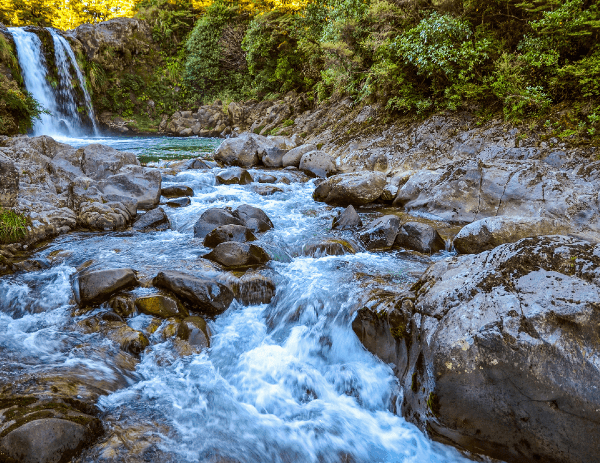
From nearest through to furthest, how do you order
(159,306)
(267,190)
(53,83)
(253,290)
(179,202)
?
(159,306) → (253,290) → (179,202) → (267,190) → (53,83)

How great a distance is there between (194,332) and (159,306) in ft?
2.05

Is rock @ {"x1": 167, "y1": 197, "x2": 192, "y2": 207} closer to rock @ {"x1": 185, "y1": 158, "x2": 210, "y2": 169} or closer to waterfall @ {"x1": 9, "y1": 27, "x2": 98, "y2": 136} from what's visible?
rock @ {"x1": 185, "y1": 158, "x2": 210, "y2": 169}

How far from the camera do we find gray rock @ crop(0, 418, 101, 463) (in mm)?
2301

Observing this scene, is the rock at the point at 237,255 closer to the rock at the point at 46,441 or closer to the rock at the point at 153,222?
the rock at the point at 153,222

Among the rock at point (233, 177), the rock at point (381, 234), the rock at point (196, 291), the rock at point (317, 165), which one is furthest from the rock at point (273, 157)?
the rock at point (196, 291)

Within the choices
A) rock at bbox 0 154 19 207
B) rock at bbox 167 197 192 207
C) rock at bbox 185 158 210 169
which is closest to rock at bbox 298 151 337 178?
rock at bbox 185 158 210 169

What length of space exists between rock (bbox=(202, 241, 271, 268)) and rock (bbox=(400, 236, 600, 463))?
124 inches

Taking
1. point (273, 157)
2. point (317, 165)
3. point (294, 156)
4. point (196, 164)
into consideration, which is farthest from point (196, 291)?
point (273, 157)

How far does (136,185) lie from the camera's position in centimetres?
821

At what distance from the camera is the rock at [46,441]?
2.30 meters

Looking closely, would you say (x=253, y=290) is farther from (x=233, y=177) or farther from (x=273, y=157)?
(x=273, y=157)

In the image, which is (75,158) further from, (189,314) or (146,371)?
(146,371)

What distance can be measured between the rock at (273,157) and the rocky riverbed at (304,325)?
5.62m

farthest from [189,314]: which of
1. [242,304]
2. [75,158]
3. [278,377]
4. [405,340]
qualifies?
[75,158]
